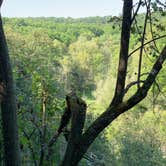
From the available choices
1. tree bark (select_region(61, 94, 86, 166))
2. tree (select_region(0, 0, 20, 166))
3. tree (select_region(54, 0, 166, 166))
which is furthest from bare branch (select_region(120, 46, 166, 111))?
Result: tree (select_region(0, 0, 20, 166))

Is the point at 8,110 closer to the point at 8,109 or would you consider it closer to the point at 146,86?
the point at 8,109

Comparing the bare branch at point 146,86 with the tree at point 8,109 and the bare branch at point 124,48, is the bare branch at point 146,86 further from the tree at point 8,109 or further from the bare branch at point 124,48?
the tree at point 8,109

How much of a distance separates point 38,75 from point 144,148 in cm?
1680

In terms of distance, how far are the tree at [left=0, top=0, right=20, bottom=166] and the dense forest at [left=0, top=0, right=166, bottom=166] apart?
37cm

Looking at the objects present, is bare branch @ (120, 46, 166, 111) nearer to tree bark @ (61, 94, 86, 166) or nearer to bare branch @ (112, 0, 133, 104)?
bare branch @ (112, 0, 133, 104)

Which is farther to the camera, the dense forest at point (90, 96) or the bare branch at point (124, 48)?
the dense forest at point (90, 96)

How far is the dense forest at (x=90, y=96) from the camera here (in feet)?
9.83

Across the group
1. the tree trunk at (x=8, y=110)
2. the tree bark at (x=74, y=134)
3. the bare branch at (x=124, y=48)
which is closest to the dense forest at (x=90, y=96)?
the bare branch at (x=124, y=48)

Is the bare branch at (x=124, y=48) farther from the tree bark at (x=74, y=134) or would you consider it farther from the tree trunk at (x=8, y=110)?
the tree trunk at (x=8, y=110)

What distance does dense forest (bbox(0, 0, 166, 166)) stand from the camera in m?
3.00

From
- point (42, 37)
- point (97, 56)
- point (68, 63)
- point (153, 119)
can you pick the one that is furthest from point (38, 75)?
Result: point (97, 56)

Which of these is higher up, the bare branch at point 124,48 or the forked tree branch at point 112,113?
the bare branch at point 124,48

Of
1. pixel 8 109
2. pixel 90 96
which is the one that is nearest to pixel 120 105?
pixel 8 109

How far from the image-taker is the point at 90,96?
3919 cm
